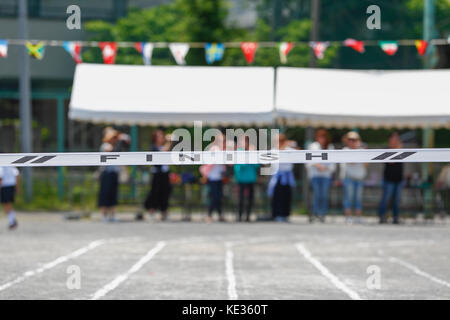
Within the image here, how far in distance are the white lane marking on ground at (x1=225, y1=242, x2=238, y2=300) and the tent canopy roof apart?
5.82 meters

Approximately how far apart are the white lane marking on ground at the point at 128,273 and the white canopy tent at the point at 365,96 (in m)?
6.67

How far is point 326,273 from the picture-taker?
11016 mm

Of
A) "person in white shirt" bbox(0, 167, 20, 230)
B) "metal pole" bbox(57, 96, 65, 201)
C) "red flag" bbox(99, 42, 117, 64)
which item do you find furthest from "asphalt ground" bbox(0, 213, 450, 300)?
"metal pole" bbox(57, 96, 65, 201)

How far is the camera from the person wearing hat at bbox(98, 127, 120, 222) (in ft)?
62.5

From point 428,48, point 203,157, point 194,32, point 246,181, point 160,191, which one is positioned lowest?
point 160,191

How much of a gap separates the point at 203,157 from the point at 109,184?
12610 millimetres

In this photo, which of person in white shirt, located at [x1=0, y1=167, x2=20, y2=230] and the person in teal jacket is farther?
the person in teal jacket

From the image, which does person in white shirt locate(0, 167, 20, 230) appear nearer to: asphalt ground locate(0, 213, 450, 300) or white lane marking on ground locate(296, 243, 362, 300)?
asphalt ground locate(0, 213, 450, 300)

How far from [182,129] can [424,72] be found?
7786 millimetres

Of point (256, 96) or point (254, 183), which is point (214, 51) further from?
point (254, 183)

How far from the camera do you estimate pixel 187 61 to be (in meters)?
26.6

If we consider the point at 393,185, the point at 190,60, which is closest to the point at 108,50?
the point at 393,185
